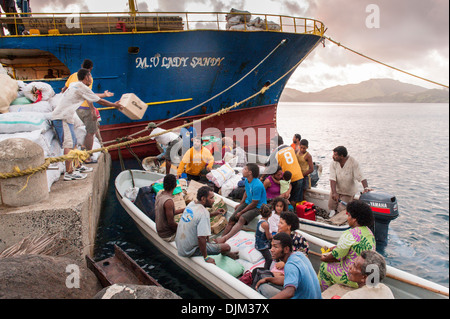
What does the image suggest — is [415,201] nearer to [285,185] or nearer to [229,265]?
[285,185]

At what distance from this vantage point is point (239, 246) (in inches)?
198

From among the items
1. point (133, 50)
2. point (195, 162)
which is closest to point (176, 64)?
point (133, 50)

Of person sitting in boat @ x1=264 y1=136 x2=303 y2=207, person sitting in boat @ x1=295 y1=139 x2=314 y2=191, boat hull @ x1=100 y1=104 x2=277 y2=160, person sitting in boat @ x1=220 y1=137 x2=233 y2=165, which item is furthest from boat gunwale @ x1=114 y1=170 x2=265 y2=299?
boat hull @ x1=100 y1=104 x2=277 y2=160

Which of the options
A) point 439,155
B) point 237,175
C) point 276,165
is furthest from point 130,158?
point 439,155

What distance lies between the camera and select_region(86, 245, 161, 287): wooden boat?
3.56m

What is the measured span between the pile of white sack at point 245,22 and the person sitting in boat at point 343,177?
8158mm

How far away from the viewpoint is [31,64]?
45.8 ft

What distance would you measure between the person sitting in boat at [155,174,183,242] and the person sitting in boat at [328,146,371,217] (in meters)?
3.34

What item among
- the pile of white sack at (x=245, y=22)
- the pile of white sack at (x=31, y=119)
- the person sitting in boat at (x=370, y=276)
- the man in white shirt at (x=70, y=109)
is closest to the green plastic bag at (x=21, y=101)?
the pile of white sack at (x=31, y=119)

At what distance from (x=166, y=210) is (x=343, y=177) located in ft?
12.1

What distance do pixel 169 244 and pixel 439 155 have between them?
27825 mm

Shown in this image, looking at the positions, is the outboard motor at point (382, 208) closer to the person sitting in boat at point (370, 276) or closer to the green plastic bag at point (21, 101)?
the person sitting in boat at point (370, 276)

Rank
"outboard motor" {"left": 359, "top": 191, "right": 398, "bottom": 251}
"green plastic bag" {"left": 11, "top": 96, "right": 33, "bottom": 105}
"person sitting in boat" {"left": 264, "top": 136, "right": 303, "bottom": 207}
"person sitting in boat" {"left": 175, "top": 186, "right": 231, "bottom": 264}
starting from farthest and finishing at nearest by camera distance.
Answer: "green plastic bag" {"left": 11, "top": 96, "right": 33, "bottom": 105} < "person sitting in boat" {"left": 264, "top": 136, "right": 303, "bottom": 207} < "outboard motor" {"left": 359, "top": 191, "right": 398, "bottom": 251} < "person sitting in boat" {"left": 175, "top": 186, "right": 231, "bottom": 264}

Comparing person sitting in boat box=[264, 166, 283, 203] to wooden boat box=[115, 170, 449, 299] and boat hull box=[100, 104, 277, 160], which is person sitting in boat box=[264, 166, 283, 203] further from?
boat hull box=[100, 104, 277, 160]
